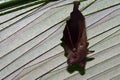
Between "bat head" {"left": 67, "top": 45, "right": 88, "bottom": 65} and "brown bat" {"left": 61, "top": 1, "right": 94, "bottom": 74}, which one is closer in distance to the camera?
"brown bat" {"left": 61, "top": 1, "right": 94, "bottom": 74}

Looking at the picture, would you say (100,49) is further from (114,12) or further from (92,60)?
(114,12)

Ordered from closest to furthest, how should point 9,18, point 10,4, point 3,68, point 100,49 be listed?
1. point 10,4
2. point 9,18
3. point 3,68
4. point 100,49

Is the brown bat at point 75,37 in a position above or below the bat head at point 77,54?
above

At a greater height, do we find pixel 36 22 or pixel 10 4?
pixel 10 4

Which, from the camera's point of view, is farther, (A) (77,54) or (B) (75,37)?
(A) (77,54)

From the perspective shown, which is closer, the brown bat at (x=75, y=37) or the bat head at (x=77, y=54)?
the brown bat at (x=75, y=37)

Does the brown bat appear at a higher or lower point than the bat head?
higher

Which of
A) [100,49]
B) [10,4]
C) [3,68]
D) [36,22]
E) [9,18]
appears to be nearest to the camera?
[10,4]

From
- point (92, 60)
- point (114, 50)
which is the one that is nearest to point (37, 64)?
point (92, 60)
